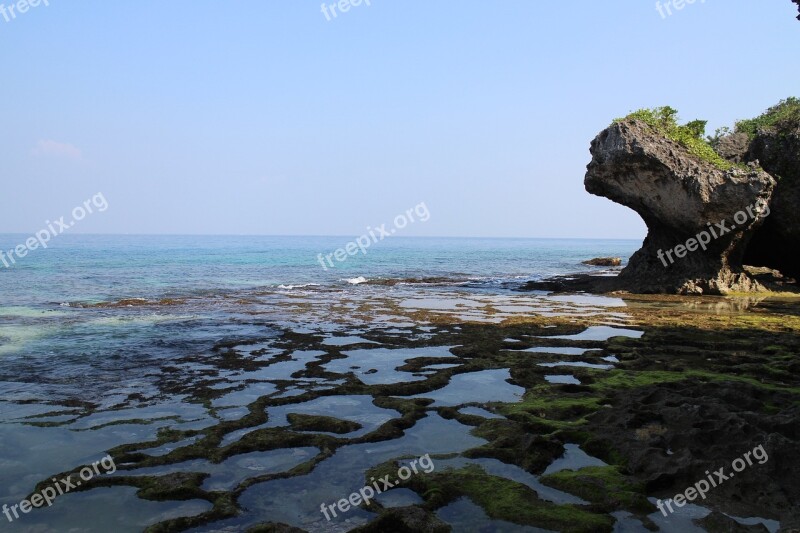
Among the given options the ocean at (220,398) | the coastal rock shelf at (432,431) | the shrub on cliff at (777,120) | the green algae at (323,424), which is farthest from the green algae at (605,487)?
the shrub on cliff at (777,120)

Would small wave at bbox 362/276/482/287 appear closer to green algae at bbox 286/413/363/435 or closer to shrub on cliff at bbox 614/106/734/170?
shrub on cliff at bbox 614/106/734/170

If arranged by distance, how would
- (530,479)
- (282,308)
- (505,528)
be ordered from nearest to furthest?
1. (505,528)
2. (530,479)
3. (282,308)

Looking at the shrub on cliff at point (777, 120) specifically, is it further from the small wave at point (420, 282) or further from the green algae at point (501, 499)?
the green algae at point (501, 499)

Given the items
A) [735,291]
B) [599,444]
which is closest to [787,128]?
[735,291]

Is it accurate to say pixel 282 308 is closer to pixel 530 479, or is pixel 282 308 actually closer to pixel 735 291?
pixel 530 479

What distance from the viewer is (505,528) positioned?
454 centimetres

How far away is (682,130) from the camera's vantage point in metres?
25.3

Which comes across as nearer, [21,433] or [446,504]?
[446,504]

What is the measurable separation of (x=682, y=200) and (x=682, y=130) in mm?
4237

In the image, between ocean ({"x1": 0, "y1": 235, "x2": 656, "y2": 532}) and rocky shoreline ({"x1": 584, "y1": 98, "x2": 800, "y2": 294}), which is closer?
ocean ({"x1": 0, "y1": 235, "x2": 656, "y2": 532})

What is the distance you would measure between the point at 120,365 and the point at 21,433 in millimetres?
4065

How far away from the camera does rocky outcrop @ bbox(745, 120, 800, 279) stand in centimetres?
2411

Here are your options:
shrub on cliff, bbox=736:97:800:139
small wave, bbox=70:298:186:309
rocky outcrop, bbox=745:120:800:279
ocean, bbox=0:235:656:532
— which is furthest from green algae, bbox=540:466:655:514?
shrub on cliff, bbox=736:97:800:139

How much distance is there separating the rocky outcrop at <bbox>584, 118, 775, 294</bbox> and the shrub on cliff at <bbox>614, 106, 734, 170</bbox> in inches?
17.4
